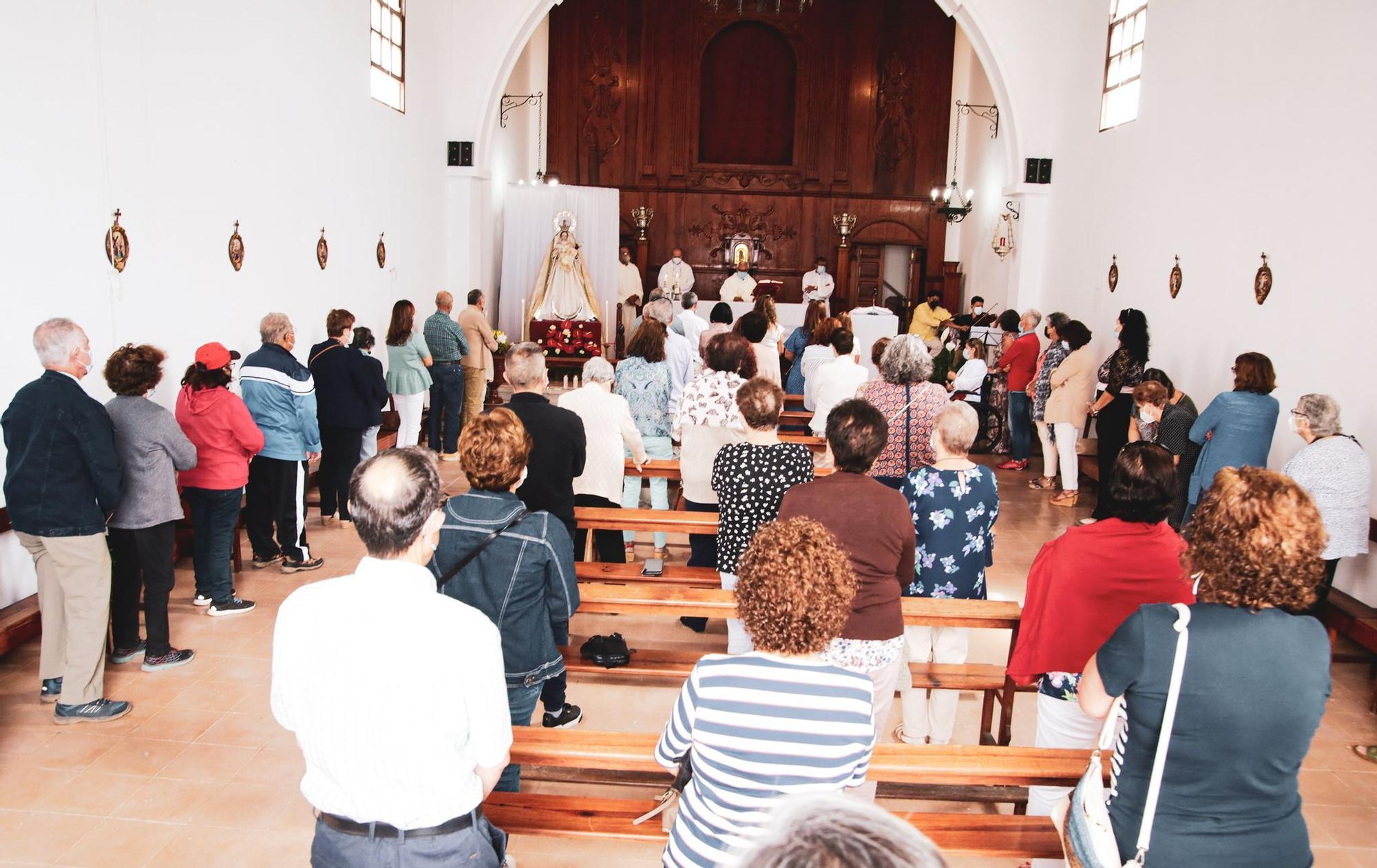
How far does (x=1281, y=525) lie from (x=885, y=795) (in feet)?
6.11

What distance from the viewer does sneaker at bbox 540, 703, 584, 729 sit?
407cm

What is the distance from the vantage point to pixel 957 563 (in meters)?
3.83

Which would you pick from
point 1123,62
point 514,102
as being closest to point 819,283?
point 514,102

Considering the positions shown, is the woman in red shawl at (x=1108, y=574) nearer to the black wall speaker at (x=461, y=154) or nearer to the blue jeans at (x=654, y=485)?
the blue jeans at (x=654, y=485)

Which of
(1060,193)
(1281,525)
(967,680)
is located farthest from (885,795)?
(1060,193)

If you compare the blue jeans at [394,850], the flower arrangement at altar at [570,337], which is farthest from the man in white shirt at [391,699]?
the flower arrangement at altar at [570,337]

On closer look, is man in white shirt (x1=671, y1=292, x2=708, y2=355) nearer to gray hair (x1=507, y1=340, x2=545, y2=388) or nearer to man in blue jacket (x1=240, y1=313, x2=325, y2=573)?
man in blue jacket (x1=240, y1=313, x2=325, y2=573)

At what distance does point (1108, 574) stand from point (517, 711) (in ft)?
6.00

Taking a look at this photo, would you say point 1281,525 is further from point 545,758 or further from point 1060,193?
point 1060,193

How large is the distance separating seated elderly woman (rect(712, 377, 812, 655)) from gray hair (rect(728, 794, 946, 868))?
8.97ft

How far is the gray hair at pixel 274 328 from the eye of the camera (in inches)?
230

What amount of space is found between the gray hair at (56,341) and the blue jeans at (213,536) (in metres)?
1.38

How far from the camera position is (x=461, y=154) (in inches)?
469

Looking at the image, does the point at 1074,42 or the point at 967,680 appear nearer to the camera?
the point at 967,680
